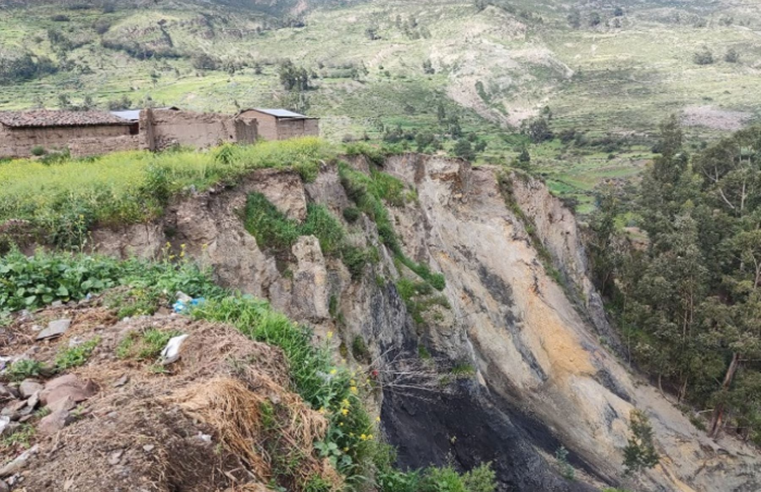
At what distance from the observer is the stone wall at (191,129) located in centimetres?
1772

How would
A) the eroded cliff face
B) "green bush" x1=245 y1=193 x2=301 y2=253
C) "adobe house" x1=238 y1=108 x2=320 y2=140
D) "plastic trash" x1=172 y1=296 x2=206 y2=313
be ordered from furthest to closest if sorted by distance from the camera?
"adobe house" x1=238 y1=108 x2=320 y2=140, "green bush" x1=245 y1=193 x2=301 y2=253, the eroded cliff face, "plastic trash" x1=172 y1=296 x2=206 y2=313

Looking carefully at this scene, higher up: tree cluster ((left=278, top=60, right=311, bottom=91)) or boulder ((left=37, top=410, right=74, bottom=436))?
tree cluster ((left=278, top=60, right=311, bottom=91))

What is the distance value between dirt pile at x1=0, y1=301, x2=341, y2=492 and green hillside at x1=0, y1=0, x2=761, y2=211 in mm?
53086

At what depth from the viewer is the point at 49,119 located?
60.3ft

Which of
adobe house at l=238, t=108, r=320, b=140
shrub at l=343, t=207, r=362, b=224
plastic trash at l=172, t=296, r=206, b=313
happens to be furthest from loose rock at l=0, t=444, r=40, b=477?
adobe house at l=238, t=108, r=320, b=140

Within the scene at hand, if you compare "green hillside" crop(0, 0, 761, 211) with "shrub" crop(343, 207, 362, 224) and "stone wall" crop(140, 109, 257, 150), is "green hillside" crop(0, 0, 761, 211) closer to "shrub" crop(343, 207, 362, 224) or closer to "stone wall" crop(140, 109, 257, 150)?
"stone wall" crop(140, 109, 257, 150)

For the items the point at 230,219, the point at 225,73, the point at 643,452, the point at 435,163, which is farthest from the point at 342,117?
the point at 230,219

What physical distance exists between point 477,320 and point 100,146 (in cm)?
1651

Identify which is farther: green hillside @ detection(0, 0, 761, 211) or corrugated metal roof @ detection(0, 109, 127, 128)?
green hillside @ detection(0, 0, 761, 211)

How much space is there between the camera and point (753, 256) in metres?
32.0

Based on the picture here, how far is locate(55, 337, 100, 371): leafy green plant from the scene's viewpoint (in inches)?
192

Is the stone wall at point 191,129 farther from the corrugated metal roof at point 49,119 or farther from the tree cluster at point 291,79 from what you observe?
the tree cluster at point 291,79

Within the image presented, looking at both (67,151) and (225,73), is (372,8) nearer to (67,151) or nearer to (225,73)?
(225,73)

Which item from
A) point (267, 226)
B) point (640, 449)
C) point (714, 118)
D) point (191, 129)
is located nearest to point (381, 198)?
point (191, 129)
